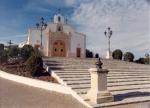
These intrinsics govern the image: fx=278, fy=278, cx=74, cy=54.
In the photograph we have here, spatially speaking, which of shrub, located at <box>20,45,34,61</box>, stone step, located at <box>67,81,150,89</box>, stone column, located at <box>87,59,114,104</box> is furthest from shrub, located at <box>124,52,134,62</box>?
stone column, located at <box>87,59,114,104</box>

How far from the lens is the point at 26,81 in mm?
13859

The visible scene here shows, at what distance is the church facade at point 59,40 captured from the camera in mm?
28125

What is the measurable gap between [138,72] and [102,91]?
26.8 feet

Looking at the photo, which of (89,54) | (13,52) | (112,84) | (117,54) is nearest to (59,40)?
(89,54)

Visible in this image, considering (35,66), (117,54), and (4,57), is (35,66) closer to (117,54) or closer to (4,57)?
(4,57)

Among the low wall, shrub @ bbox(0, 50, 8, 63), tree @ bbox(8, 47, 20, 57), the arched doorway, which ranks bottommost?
the low wall

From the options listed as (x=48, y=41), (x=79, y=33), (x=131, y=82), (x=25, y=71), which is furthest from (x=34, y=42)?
(x=131, y=82)

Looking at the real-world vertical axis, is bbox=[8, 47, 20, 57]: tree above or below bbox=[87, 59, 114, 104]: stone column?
above

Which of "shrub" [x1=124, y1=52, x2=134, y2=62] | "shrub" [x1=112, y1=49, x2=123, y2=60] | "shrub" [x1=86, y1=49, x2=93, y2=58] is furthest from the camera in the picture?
"shrub" [x1=86, y1=49, x2=93, y2=58]

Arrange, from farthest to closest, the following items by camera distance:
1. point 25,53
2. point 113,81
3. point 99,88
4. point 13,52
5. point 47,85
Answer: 1. point 13,52
2. point 25,53
3. point 113,81
4. point 47,85
5. point 99,88

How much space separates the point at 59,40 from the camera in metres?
29.3

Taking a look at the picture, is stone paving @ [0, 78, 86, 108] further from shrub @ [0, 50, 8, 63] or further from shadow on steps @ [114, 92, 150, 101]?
shrub @ [0, 50, 8, 63]

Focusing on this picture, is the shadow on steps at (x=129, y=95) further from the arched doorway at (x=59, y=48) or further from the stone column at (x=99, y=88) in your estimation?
the arched doorway at (x=59, y=48)

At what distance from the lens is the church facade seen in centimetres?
2812
